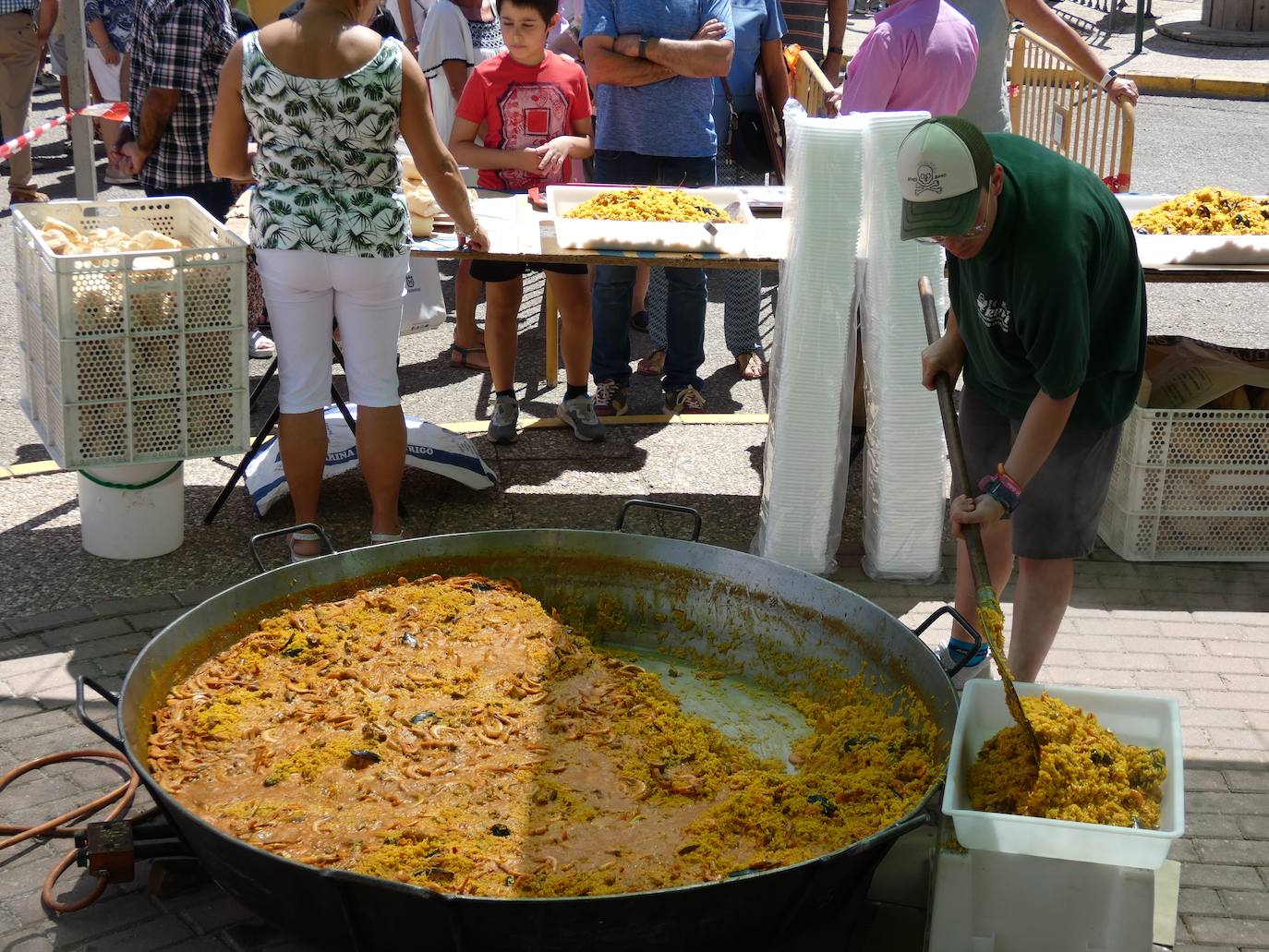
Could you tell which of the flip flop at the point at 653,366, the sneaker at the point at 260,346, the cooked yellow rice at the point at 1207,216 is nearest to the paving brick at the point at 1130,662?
the cooked yellow rice at the point at 1207,216

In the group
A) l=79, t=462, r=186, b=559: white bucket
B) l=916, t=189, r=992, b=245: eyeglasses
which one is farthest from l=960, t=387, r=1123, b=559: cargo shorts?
l=79, t=462, r=186, b=559: white bucket

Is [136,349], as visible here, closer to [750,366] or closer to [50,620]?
[50,620]

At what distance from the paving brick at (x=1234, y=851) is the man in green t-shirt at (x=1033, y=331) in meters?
0.66

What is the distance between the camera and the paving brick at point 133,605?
4508mm

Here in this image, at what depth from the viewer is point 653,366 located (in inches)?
270

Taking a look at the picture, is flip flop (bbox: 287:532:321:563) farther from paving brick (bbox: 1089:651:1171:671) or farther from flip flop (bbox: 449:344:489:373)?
paving brick (bbox: 1089:651:1171:671)

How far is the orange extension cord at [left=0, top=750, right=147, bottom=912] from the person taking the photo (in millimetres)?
3170

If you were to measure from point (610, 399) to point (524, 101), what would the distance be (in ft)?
4.51

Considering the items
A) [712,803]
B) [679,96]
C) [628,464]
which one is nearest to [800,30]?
[679,96]

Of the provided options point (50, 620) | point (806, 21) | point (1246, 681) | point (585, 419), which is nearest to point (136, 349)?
point (50, 620)

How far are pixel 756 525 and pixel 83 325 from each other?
8.18 ft

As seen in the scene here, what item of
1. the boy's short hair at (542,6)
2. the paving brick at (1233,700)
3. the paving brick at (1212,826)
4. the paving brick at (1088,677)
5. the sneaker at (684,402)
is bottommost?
the paving brick at (1212,826)

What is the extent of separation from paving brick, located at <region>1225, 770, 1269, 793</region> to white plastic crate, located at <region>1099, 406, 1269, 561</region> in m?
1.39

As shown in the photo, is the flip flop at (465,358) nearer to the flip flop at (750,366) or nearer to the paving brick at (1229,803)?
the flip flop at (750,366)
